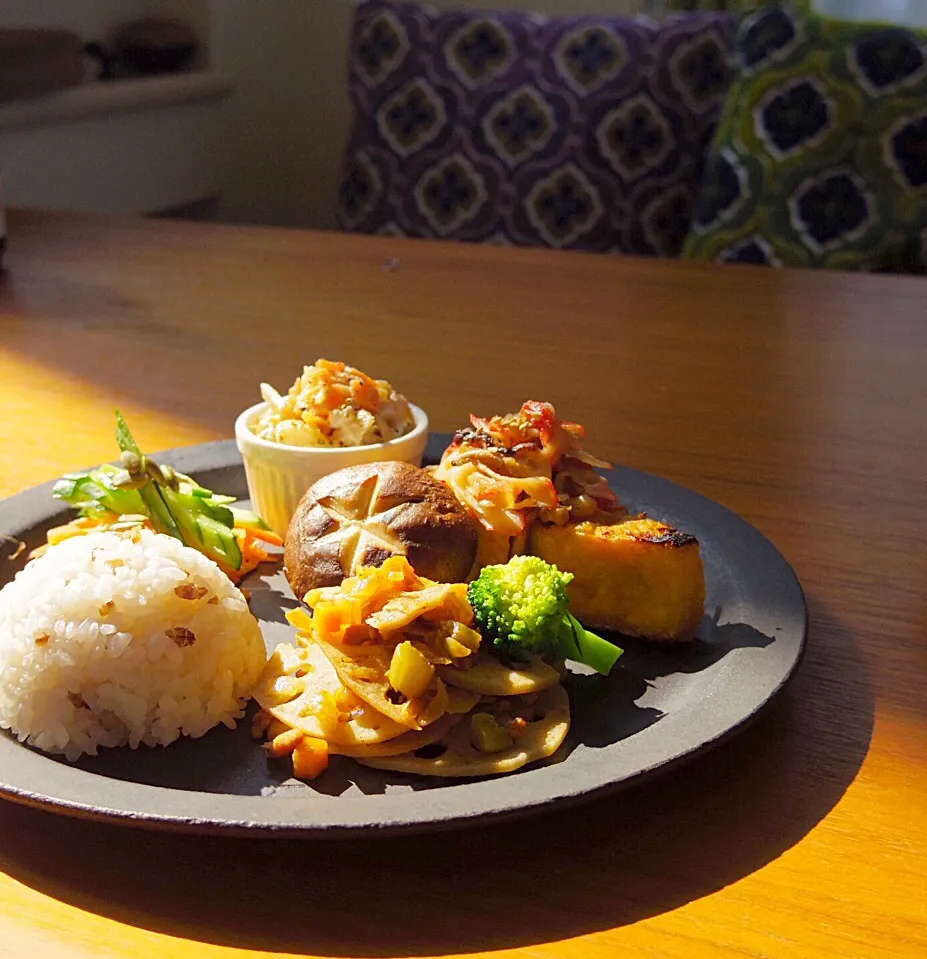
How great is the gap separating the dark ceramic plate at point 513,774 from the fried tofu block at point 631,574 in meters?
0.03

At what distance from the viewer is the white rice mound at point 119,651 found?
121 centimetres

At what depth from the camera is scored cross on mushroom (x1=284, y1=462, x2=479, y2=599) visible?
4.78 ft

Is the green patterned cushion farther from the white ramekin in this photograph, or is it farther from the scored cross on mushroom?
the scored cross on mushroom

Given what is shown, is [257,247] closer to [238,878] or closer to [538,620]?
[538,620]

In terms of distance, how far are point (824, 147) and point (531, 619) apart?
3.35 m

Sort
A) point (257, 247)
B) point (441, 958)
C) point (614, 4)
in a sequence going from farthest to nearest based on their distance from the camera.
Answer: point (614, 4), point (257, 247), point (441, 958)

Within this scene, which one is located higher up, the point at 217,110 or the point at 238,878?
the point at 238,878

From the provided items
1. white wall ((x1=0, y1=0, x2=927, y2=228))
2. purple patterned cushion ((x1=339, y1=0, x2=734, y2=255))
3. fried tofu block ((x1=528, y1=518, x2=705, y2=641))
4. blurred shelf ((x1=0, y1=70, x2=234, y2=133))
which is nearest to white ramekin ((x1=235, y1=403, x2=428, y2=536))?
fried tofu block ((x1=528, y1=518, x2=705, y2=641))

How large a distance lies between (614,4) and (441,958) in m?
5.29

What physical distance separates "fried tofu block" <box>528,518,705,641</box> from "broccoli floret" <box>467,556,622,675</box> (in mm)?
Result: 112

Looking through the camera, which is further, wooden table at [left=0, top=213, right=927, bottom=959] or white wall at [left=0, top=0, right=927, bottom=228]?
white wall at [left=0, top=0, right=927, bottom=228]

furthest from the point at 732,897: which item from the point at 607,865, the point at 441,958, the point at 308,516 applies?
the point at 308,516

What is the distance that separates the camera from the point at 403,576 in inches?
50.7

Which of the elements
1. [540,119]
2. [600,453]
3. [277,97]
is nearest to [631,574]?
[600,453]
